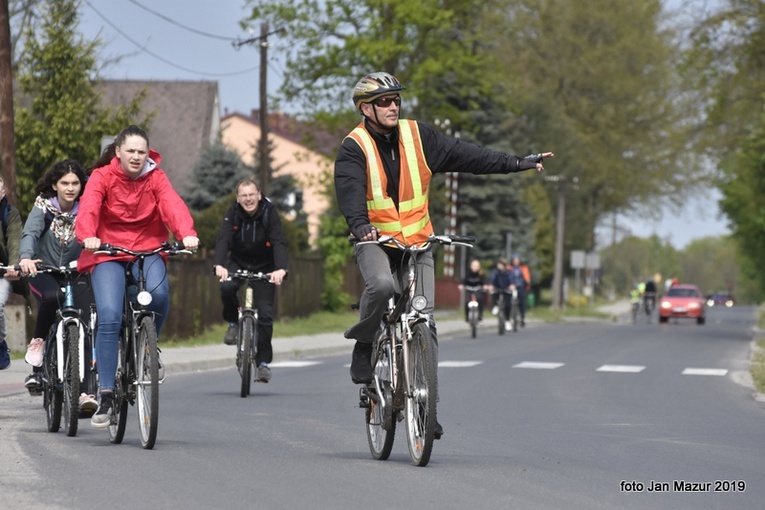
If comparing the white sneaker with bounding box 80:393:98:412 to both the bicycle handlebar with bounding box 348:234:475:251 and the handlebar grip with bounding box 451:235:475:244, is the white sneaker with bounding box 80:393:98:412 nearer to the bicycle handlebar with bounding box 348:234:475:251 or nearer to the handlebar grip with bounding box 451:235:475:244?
the bicycle handlebar with bounding box 348:234:475:251

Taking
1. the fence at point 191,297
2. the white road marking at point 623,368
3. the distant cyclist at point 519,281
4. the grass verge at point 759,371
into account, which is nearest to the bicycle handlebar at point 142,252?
the grass verge at point 759,371

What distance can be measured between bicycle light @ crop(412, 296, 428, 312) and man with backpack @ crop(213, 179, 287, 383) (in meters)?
5.37

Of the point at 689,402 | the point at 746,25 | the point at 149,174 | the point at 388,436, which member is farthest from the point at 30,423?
the point at 746,25

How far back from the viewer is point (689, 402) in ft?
45.8

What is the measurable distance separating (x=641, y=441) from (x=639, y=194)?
2370 inches

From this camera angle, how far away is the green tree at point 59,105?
24.3 m

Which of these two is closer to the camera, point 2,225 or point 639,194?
point 2,225

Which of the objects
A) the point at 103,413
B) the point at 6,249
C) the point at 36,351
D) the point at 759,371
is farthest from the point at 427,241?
the point at 759,371

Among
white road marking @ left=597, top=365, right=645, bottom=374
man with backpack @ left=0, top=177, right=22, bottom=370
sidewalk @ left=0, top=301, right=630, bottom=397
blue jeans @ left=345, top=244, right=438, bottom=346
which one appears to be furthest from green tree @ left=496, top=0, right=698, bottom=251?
blue jeans @ left=345, top=244, right=438, bottom=346

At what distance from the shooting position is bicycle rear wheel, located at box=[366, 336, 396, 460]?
26.5 ft

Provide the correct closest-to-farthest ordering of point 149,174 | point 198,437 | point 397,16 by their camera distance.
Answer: point 149,174, point 198,437, point 397,16

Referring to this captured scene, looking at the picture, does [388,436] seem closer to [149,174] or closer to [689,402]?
[149,174]

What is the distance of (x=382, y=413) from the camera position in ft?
26.8

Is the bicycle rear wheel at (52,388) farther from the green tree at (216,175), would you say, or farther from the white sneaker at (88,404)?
the green tree at (216,175)
